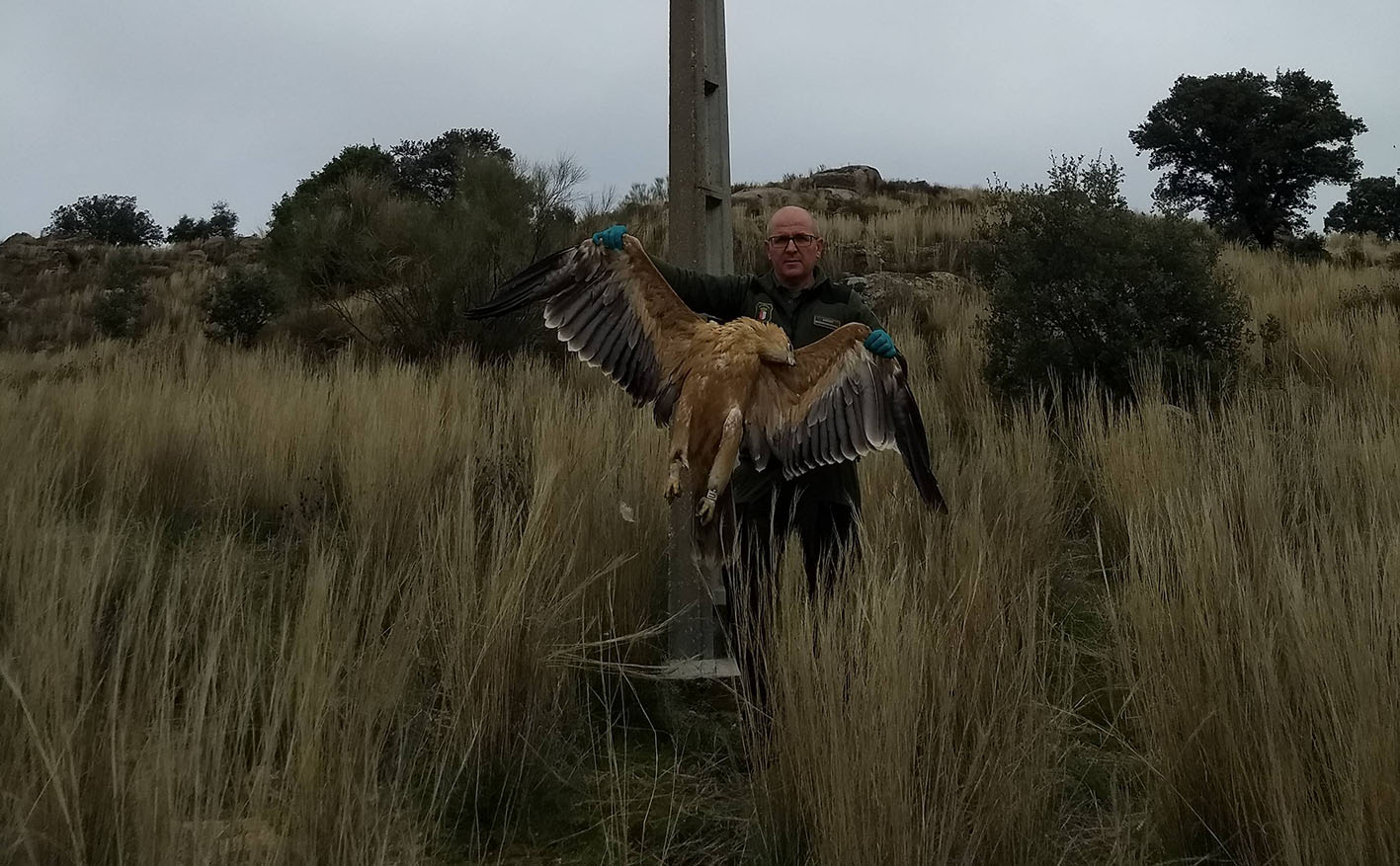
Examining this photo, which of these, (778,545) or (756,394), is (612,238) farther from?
(778,545)

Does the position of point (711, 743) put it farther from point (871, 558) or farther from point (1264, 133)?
point (1264, 133)

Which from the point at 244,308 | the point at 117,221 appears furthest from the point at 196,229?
the point at 244,308

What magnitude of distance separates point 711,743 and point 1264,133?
1134 inches

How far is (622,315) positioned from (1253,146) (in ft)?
92.8

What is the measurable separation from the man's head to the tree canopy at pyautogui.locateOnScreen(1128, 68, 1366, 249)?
24.2m

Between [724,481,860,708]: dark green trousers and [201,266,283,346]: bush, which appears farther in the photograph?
[201,266,283,346]: bush

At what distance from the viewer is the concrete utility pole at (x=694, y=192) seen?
126 inches

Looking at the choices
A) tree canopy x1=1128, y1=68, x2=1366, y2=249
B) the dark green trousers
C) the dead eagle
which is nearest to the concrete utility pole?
the dark green trousers

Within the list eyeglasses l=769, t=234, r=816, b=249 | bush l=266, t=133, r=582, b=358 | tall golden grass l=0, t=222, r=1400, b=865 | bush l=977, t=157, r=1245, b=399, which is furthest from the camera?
bush l=266, t=133, r=582, b=358

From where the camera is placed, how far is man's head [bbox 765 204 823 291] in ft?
8.36

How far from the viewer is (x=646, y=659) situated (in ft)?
10.8

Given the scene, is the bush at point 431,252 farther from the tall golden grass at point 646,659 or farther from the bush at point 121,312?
the tall golden grass at point 646,659

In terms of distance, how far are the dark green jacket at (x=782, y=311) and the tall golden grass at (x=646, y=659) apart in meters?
0.30

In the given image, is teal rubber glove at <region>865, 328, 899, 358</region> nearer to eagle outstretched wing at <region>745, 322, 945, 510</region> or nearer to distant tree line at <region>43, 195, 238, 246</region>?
eagle outstretched wing at <region>745, 322, 945, 510</region>
